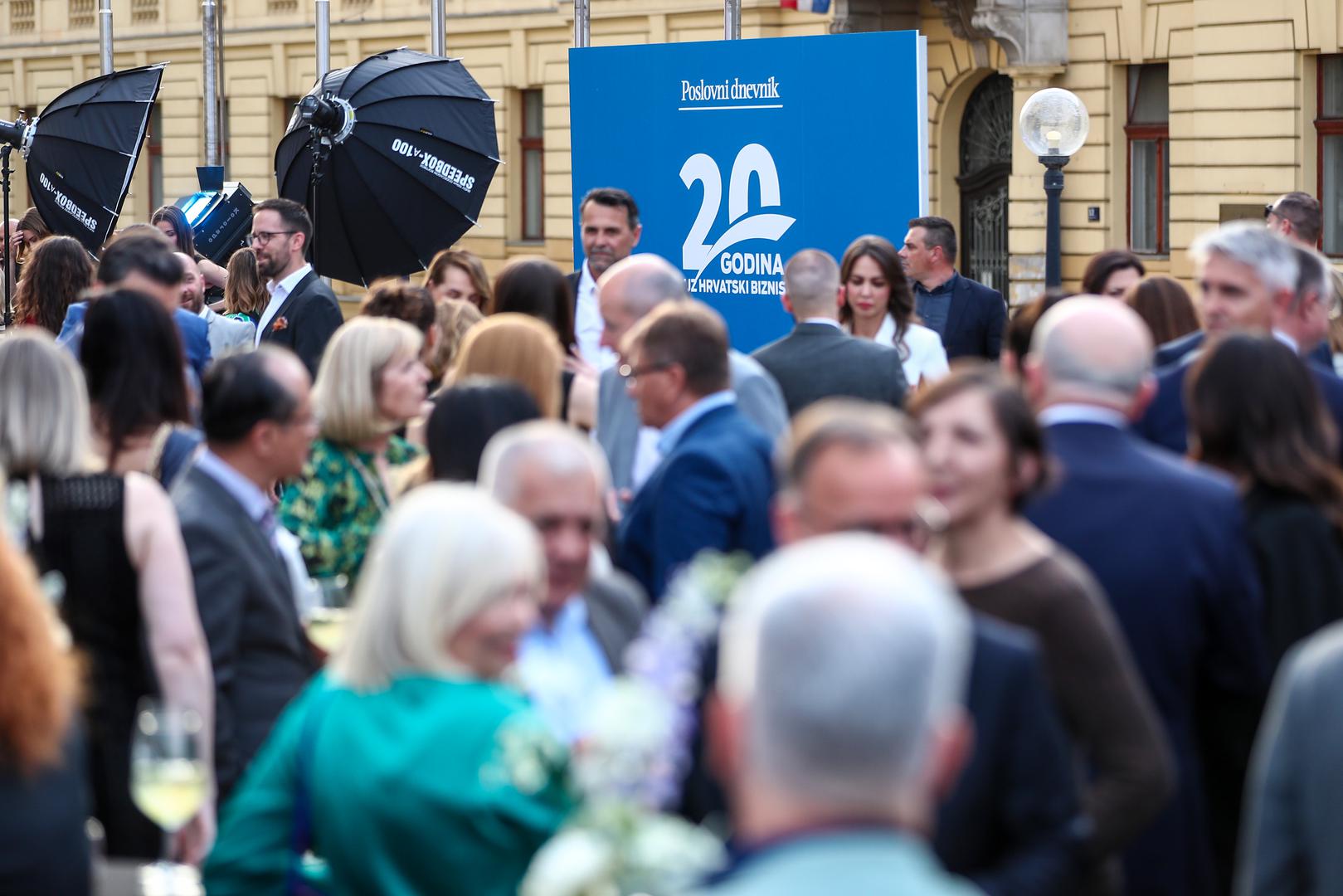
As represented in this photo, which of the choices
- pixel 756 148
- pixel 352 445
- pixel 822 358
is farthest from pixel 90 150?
pixel 352 445

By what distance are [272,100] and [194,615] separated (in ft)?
106

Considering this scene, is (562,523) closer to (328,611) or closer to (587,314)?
(328,611)

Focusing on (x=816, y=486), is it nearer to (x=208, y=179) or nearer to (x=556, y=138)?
(x=208, y=179)

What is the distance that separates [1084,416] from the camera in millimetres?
4027

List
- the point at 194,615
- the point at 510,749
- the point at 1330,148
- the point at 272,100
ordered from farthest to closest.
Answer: the point at 272,100
the point at 1330,148
the point at 194,615
the point at 510,749

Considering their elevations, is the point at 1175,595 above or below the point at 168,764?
above

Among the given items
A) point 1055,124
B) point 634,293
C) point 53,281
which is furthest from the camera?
point 1055,124

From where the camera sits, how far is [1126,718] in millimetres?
3246

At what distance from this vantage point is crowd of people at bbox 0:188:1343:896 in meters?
2.02

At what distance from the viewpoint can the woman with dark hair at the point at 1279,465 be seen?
4.31 m

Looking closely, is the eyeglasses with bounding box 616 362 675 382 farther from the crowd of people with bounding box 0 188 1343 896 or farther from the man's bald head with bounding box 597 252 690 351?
the man's bald head with bounding box 597 252 690 351

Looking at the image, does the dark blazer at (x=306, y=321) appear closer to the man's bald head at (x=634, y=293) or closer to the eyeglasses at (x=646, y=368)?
the man's bald head at (x=634, y=293)

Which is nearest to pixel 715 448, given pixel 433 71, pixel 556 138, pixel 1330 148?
pixel 433 71

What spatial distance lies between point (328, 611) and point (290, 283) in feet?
15.2
